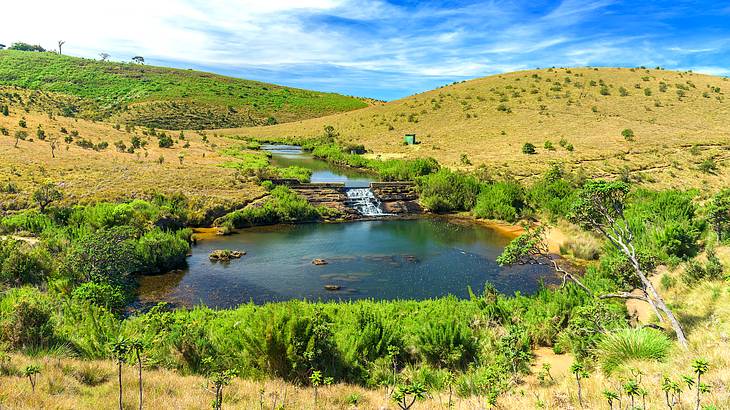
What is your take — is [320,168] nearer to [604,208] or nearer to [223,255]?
[223,255]

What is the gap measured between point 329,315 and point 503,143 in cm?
4651

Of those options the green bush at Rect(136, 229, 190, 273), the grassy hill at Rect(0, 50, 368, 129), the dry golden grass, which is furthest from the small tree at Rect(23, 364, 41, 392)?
the grassy hill at Rect(0, 50, 368, 129)

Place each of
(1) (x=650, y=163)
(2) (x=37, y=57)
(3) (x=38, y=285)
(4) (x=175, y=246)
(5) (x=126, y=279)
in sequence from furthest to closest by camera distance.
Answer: (2) (x=37, y=57)
(1) (x=650, y=163)
(4) (x=175, y=246)
(5) (x=126, y=279)
(3) (x=38, y=285)

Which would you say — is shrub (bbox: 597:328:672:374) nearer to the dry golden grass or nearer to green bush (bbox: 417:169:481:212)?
green bush (bbox: 417:169:481:212)

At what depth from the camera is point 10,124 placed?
43.1m

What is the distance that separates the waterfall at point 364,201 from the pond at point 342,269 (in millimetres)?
4916

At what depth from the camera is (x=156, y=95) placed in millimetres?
108125

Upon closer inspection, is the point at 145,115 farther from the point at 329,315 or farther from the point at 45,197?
the point at 329,315

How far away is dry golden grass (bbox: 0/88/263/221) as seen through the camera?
29.0m

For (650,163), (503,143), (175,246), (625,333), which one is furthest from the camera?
(503,143)

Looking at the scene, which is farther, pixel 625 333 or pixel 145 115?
pixel 145 115

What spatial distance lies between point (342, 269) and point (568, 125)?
49.5 meters

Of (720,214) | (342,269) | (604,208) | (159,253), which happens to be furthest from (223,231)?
(720,214)

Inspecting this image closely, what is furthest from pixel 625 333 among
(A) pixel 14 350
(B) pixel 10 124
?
(B) pixel 10 124
